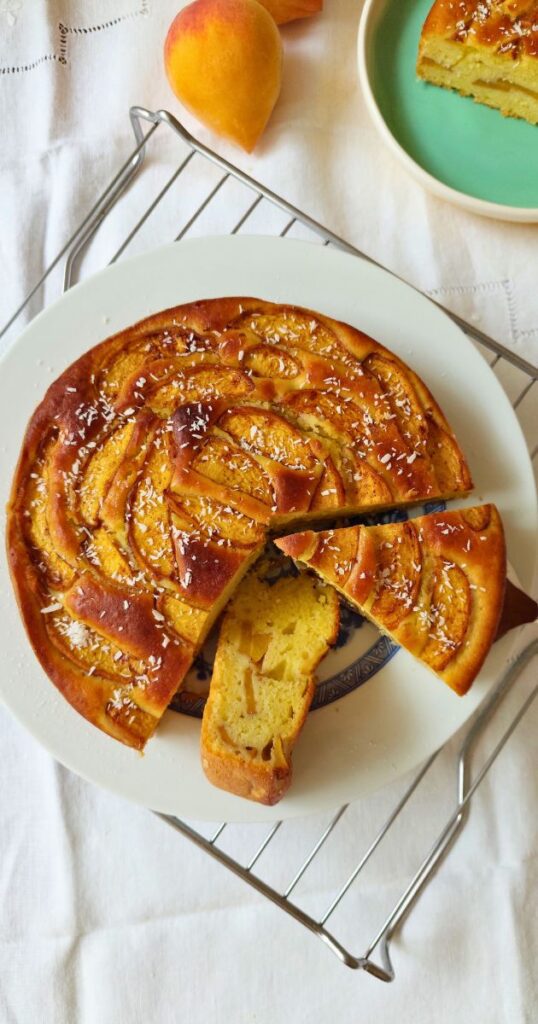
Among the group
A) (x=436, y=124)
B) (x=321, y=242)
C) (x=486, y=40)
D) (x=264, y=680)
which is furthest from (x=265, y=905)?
(x=486, y=40)

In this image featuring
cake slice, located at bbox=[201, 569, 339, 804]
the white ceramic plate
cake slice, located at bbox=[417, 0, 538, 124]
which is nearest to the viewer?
cake slice, located at bbox=[201, 569, 339, 804]

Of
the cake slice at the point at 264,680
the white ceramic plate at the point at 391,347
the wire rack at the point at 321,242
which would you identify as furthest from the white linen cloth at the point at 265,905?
the cake slice at the point at 264,680

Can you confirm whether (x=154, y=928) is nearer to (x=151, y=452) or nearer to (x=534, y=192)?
(x=151, y=452)

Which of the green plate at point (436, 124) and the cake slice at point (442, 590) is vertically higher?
the green plate at point (436, 124)

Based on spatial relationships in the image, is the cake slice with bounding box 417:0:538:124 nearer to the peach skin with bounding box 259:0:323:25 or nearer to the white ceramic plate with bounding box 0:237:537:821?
the peach skin with bounding box 259:0:323:25

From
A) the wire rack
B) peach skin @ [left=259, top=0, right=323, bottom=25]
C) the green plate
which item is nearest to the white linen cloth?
the wire rack

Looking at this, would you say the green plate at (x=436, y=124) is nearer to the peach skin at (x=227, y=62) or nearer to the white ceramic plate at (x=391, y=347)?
the peach skin at (x=227, y=62)
